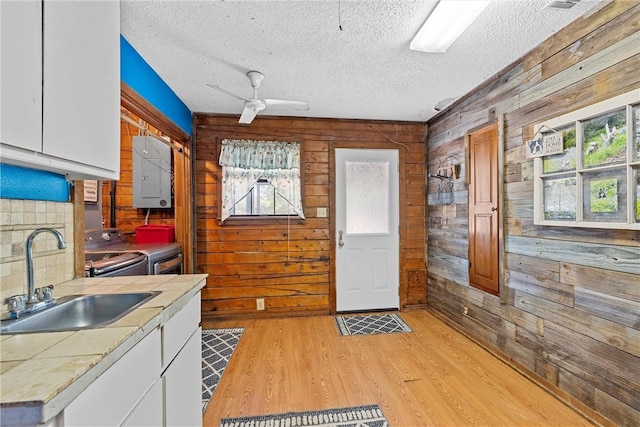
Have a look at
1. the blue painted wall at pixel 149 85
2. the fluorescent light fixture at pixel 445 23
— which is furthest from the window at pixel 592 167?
the blue painted wall at pixel 149 85

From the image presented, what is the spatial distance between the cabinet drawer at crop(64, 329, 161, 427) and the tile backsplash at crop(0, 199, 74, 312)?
26.9 inches

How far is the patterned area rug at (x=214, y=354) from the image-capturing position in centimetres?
222

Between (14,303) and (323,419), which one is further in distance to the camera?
(323,419)

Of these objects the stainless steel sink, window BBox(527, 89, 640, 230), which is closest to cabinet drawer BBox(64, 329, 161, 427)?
the stainless steel sink

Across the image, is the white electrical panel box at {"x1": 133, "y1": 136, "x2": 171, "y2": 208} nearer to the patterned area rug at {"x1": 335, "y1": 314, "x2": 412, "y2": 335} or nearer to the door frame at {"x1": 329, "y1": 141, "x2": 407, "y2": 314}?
the door frame at {"x1": 329, "y1": 141, "x2": 407, "y2": 314}

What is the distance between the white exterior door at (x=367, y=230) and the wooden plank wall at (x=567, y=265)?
→ 1067 mm

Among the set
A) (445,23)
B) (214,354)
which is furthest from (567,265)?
(214,354)

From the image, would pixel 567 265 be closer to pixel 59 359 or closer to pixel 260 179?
pixel 59 359

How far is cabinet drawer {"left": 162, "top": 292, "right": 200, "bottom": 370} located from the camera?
49.8 inches

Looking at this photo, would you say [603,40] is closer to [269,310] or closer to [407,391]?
[407,391]

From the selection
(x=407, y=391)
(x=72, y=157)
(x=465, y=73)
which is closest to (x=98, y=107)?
(x=72, y=157)

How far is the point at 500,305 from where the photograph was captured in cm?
262

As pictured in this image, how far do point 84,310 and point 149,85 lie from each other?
1.86 metres

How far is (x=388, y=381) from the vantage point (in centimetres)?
228
